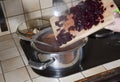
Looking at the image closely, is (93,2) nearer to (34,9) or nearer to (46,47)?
(46,47)

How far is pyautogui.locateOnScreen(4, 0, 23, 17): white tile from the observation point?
1036 millimetres

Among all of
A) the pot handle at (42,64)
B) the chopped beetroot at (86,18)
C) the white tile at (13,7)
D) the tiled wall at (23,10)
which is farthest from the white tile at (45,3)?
the pot handle at (42,64)

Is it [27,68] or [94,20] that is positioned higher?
[94,20]

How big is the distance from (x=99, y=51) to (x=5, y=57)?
0.40 m

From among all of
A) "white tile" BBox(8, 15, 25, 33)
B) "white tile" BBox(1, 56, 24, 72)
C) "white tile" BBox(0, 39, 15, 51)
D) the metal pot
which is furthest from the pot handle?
"white tile" BBox(8, 15, 25, 33)

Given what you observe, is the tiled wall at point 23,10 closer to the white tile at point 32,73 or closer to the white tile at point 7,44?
the white tile at point 7,44

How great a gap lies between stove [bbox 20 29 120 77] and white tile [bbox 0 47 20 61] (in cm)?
4

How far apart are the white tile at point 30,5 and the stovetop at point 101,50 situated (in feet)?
1.15

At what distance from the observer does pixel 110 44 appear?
0.88m

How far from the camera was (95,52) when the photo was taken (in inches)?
33.3

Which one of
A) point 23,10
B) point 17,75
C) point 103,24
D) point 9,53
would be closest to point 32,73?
point 17,75

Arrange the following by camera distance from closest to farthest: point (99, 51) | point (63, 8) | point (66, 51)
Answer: point (66, 51) < point (99, 51) < point (63, 8)

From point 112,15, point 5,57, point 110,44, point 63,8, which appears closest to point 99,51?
point 110,44

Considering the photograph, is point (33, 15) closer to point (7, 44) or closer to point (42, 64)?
point (7, 44)
